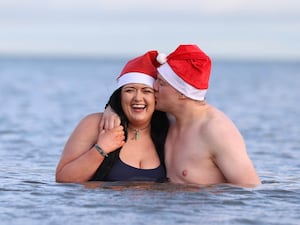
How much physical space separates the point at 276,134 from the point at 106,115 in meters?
10.4

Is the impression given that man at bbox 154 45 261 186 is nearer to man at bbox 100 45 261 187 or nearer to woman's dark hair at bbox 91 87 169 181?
man at bbox 100 45 261 187

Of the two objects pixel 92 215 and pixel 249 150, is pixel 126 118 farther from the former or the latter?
pixel 249 150

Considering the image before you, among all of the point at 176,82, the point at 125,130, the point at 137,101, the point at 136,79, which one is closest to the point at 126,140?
the point at 125,130

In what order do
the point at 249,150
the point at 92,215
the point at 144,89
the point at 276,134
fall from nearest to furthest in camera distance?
the point at 92,215, the point at 144,89, the point at 249,150, the point at 276,134

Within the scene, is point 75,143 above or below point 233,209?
above

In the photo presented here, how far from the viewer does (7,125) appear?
19.7 metres

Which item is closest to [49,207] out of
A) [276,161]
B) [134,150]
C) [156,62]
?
[134,150]

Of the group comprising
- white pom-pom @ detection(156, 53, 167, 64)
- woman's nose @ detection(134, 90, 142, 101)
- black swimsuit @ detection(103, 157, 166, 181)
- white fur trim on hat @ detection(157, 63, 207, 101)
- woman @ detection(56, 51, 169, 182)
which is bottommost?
black swimsuit @ detection(103, 157, 166, 181)

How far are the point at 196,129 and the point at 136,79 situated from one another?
28.8 inches

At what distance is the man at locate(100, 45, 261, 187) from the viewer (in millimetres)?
8867

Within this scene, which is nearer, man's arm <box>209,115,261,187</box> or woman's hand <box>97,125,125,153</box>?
man's arm <box>209,115,261,187</box>

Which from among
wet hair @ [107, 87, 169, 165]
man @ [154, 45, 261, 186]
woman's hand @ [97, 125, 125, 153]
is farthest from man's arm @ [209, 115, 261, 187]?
woman's hand @ [97, 125, 125, 153]

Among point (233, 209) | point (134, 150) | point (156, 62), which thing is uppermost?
point (156, 62)

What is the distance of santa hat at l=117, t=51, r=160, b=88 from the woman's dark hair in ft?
0.40
